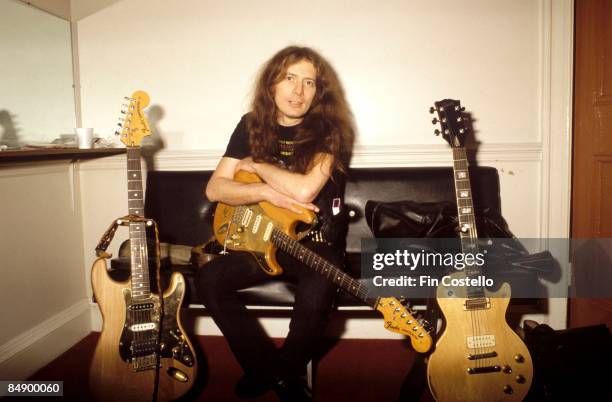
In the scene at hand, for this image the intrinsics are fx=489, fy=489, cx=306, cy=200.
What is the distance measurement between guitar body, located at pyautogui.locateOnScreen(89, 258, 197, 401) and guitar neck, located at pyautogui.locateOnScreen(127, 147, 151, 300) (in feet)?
0.15

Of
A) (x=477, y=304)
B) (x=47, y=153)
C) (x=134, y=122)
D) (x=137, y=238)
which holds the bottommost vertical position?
(x=477, y=304)

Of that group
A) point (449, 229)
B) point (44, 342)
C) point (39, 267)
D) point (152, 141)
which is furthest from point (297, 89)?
point (44, 342)

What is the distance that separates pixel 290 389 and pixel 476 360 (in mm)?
703

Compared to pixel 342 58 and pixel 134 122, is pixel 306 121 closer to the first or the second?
pixel 342 58

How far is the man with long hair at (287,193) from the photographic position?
191 cm

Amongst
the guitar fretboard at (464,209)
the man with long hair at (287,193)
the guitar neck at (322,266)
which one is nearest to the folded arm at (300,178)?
the man with long hair at (287,193)

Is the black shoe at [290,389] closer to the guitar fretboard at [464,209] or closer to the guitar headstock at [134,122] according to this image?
the guitar fretboard at [464,209]

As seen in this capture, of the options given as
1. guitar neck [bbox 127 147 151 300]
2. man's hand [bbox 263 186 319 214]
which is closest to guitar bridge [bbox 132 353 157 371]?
guitar neck [bbox 127 147 151 300]

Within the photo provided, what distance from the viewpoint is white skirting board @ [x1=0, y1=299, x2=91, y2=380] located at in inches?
88.4

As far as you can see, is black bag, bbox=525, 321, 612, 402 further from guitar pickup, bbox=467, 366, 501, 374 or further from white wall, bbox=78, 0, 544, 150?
white wall, bbox=78, 0, 544, 150

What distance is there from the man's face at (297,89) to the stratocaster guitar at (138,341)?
2.73 ft

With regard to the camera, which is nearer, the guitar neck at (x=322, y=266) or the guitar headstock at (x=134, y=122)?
the guitar neck at (x=322, y=266)

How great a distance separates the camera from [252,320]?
1.98 meters

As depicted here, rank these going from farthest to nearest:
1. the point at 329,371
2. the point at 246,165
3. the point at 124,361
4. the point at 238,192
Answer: the point at 329,371
the point at 246,165
the point at 238,192
the point at 124,361
